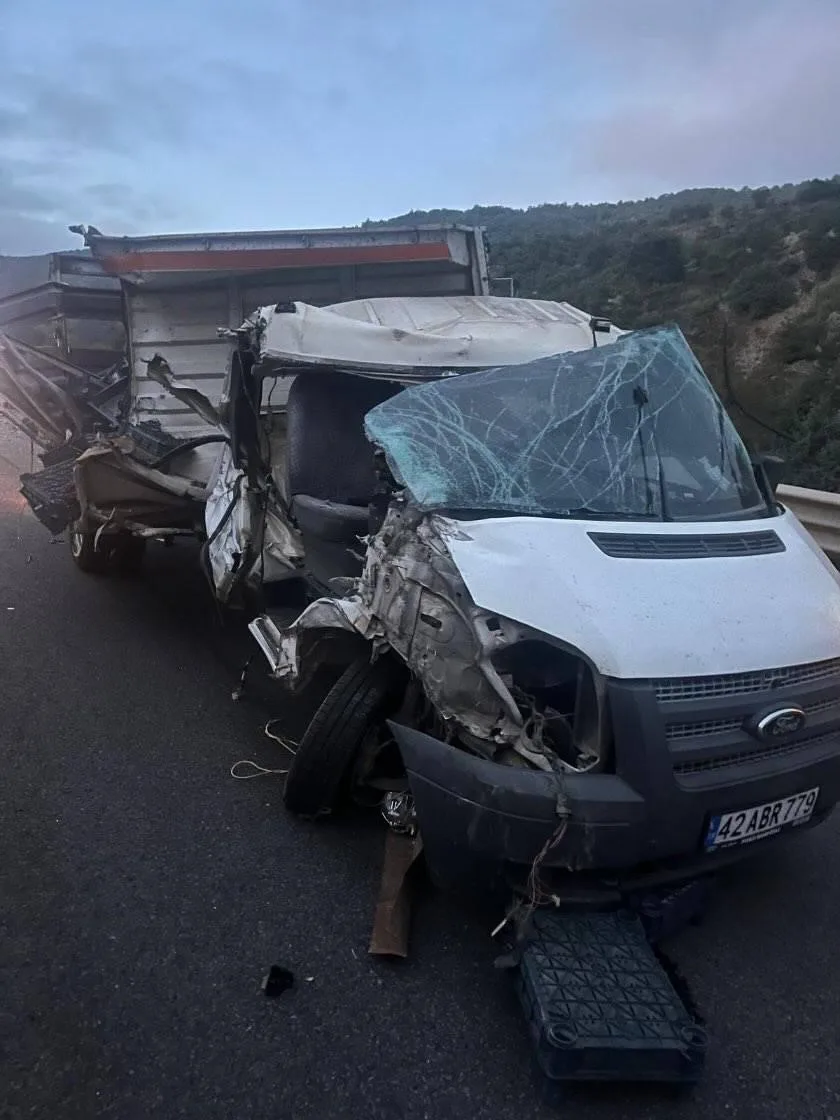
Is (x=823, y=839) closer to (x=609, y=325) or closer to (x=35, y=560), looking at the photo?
(x=609, y=325)

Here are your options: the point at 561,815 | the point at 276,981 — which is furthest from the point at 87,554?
the point at 561,815

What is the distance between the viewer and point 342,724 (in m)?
3.52

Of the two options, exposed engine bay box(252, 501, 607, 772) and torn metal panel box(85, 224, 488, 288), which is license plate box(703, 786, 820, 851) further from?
torn metal panel box(85, 224, 488, 288)

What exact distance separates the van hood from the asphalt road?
108cm

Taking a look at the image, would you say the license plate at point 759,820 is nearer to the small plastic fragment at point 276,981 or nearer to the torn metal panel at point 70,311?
the small plastic fragment at point 276,981

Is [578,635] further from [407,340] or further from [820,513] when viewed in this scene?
[820,513]

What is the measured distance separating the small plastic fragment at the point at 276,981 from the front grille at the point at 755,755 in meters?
1.37

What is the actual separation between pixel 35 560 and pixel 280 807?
14.9ft

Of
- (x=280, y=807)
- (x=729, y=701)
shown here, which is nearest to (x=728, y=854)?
(x=729, y=701)

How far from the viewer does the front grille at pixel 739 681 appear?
270 cm

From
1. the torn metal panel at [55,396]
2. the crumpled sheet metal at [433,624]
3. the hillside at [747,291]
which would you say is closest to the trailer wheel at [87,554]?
the torn metal panel at [55,396]

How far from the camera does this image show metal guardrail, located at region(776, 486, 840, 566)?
6.44 m

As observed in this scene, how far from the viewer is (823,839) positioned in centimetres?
375

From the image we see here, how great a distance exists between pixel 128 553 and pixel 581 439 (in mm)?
4535
